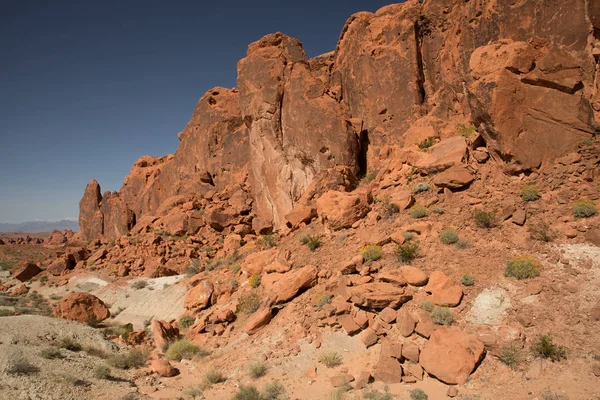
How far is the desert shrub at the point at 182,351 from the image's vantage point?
10062mm

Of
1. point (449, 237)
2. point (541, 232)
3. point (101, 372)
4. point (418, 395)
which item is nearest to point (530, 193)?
point (541, 232)

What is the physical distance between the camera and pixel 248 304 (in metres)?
11.5

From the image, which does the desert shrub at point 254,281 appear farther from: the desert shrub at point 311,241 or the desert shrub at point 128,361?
the desert shrub at point 128,361

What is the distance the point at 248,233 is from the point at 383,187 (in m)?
12.2

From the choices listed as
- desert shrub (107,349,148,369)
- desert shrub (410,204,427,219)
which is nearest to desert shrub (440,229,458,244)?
desert shrub (410,204,427,219)

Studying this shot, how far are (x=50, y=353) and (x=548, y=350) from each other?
11538mm

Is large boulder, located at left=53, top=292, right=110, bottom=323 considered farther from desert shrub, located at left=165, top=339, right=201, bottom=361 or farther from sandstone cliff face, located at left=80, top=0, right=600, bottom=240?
sandstone cliff face, located at left=80, top=0, right=600, bottom=240

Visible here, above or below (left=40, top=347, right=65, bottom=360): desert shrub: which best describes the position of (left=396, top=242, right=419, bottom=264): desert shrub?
above

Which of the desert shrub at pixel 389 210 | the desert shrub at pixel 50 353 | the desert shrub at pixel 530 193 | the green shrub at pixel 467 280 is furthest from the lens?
the desert shrub at pixel 389 210

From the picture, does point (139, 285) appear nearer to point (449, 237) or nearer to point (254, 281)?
point (254, 281)

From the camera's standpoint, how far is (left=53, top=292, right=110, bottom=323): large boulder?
14046mm

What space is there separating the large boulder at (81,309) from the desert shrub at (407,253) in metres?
13.7

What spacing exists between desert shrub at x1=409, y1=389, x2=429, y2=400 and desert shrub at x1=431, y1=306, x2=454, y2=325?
1802 millimetres

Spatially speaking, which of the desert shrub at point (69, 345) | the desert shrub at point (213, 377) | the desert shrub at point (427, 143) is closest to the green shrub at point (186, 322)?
the desert shrub at point (69, 345)
